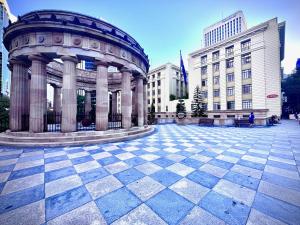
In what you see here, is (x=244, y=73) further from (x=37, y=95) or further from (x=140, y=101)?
(x=37, y=95)

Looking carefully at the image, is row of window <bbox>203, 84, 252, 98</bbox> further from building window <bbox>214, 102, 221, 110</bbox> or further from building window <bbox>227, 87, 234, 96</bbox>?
building window <bbox>214, 102, 221, 110</bbox>

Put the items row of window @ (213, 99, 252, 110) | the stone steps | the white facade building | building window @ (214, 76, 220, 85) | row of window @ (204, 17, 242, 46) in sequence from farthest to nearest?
row of window @ (204, 17, 242, 46)
the white facade building
building window @ (214, 76, 220, 85)
row of window @ (213, 99, 252, 110)
the stone steps

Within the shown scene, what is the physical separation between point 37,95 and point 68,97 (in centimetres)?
199

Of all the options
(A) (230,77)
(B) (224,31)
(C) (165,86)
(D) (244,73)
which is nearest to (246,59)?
(D) (244,73)

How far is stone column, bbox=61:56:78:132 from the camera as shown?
809 centimetres

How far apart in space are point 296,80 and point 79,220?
182 ft

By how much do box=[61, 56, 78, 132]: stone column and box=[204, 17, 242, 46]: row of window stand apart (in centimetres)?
9918

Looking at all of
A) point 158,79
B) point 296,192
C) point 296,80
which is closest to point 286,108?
point 296,80

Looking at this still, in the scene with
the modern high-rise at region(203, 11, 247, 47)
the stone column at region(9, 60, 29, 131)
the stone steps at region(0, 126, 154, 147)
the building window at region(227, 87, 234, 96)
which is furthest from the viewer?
the modern high-rise at region(203, 11, 247, 47)

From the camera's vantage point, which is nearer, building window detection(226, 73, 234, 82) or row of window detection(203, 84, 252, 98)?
row of window detection(203, 84, 252, 98)

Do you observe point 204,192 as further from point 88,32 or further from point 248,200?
point 88,32

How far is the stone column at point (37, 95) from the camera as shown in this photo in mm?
8078

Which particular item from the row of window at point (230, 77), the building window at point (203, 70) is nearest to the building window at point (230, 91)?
the row of window at point (230, 77)

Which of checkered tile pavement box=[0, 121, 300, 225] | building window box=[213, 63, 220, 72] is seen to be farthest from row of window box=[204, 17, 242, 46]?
checkered tile pavement box=[0, 121, 300, 225]
